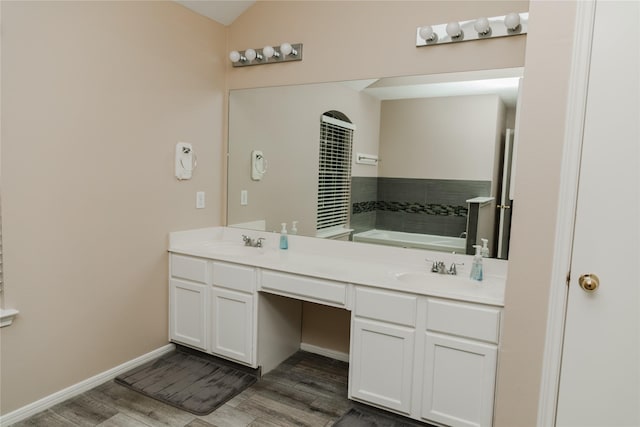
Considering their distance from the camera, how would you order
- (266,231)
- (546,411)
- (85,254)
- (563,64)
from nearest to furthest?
(563,64) < (546,411) < (85,254) < (266,231)

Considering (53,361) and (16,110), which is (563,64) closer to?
(16,110)

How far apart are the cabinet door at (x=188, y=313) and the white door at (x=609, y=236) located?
6.92ft

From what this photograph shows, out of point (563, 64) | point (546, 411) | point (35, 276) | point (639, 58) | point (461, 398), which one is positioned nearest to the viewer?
point (639, 58)

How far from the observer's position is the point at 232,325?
264 centimetres

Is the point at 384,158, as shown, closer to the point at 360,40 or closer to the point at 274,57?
the point at 360,40

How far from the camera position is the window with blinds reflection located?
2.77m

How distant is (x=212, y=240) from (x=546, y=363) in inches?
92.2

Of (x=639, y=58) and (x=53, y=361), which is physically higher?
(x=639, y=58)

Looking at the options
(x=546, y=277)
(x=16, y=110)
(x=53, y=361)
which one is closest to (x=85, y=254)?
(x=53, y=361)

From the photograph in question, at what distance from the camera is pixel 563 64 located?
1.60m

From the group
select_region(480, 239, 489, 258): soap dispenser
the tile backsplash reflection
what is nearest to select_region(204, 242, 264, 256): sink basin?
the tile backsplash reflection

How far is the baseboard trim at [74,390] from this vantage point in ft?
6.88

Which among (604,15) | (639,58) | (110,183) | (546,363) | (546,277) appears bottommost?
(546,363)

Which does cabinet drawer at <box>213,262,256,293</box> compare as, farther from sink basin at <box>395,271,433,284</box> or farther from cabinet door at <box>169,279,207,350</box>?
sink basin at <box>395,271,433,284</box>
